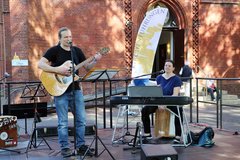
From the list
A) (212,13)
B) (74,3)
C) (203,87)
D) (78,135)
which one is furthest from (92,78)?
(212,13)

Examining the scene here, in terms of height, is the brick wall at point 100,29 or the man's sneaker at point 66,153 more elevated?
the brick wall at point 100,29

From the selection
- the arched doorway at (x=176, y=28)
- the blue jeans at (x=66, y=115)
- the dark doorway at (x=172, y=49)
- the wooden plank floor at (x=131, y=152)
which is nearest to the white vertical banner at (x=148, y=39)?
the wooden plank floor at (x=131, y=152)

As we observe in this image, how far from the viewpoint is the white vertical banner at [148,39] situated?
816cm

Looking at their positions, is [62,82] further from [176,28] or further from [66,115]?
[176,28]

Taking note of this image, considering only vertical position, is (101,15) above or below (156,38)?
above

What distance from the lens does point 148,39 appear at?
823cm

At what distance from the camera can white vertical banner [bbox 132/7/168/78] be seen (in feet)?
26.8

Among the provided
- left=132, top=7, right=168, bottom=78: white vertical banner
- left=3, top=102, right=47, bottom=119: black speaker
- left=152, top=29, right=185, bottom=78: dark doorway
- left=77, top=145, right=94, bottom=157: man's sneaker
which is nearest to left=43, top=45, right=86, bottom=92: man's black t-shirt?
left=77, top=145, right=94, bottom=157: man's sneaker

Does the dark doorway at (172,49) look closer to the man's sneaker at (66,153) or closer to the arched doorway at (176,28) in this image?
the arched doorway at (176,28)

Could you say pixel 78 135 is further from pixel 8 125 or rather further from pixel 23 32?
pixel 23 32

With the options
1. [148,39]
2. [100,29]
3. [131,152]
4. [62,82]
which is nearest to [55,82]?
[62,82]

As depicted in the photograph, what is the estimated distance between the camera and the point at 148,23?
26.9ft

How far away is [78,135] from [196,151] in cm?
184

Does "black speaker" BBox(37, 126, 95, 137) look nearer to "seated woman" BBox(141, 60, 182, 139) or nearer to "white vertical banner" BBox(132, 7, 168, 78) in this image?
"seated woman" BBox(141, 60, 182, 139)
